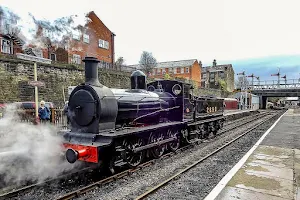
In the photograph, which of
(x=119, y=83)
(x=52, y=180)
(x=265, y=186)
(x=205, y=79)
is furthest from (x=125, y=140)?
(x=205, y=79)

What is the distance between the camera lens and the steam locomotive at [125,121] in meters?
6.10

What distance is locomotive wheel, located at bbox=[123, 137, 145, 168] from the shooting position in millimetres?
6793

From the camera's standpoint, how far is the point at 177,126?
9336 mm

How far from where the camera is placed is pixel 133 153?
23.0 feet

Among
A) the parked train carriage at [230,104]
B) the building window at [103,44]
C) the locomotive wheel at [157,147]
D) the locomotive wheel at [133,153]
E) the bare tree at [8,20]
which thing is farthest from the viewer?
the parked train carriage at [230,104]

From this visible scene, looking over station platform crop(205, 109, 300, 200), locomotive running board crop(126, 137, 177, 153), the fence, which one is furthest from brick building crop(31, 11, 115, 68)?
station platform crop(205, 109, 300, 200)

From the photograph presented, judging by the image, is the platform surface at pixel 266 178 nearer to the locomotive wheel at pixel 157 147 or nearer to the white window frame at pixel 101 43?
the locomotive wheel at pixel 157 147

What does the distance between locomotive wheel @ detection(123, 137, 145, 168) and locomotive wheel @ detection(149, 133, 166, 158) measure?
514 mm

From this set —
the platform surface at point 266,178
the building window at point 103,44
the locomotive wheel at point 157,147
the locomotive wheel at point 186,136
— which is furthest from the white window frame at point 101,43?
the platform surface at point 266,178

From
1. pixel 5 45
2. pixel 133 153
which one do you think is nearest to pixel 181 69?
pixel 5 45

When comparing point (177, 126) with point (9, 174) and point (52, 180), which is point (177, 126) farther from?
point (9, 174)

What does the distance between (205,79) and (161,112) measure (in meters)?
65.4

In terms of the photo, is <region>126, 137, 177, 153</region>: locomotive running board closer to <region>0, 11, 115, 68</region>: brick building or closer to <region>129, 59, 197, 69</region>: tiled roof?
<region>0, 11, 115, 68</region>: brick building

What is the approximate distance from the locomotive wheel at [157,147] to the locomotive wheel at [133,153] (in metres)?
0.51
